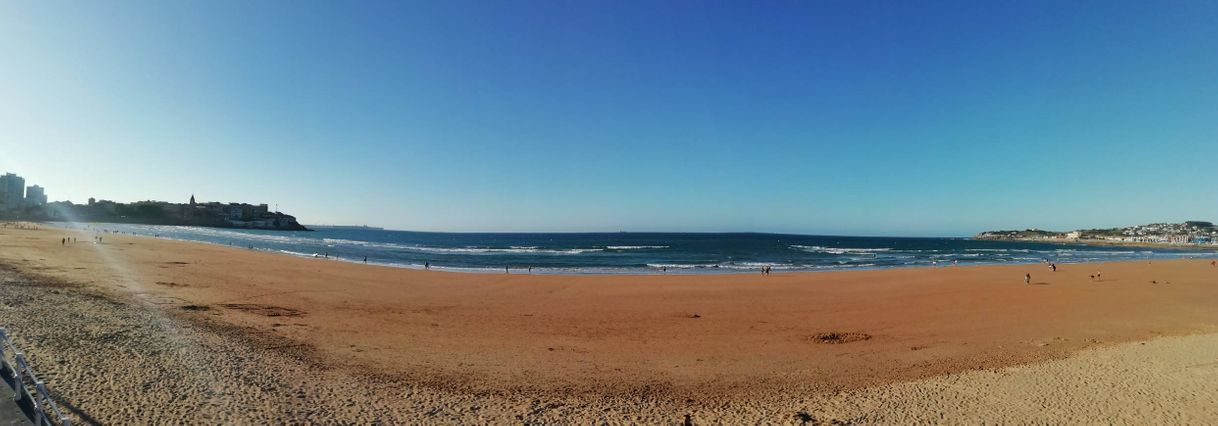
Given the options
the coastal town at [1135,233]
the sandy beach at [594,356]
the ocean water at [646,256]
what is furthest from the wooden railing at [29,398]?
the coastal town at [1135,233]

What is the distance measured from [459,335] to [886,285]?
2554cm

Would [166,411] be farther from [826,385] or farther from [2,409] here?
[826,385]

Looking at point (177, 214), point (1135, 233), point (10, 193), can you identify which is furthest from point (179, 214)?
point (1135, 233)

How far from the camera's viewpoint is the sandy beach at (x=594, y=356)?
7730 millimetres

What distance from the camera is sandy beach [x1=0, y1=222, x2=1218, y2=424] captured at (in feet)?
25.4

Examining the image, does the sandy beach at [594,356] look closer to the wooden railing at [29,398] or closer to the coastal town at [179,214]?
the wooden railing at [29,398]

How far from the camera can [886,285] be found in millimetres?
29219

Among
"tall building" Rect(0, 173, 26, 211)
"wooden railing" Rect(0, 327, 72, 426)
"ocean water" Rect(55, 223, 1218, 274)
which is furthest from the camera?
"tall building" Rect(0, 173, 26, 211)

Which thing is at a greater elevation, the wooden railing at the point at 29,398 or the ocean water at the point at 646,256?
the wooden railing at the point at 29,398

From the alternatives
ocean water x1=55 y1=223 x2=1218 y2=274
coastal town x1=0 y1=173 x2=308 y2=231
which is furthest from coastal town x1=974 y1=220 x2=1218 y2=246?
coastal town x1=0 y1=173 x2=308 y2=231

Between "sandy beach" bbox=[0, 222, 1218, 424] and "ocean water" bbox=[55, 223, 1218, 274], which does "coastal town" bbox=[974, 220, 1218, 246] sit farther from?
"sandy beach" bbox=[0, 222, 1218, 424]

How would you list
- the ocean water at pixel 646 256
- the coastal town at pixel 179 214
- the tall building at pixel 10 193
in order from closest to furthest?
the ocean water at pixel 646 256 → the tall building at pixel 10 193 → the coastal town at pixel 179 214

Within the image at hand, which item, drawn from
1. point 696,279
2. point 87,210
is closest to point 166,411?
point 696,279

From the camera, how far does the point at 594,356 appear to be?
11.5 m
